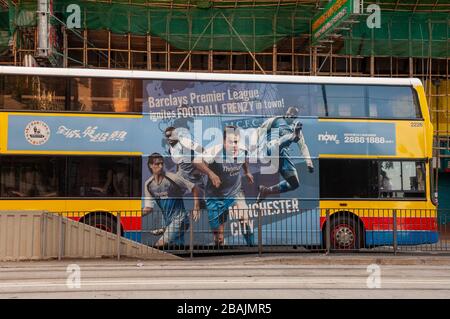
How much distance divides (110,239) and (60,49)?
11.5 meters

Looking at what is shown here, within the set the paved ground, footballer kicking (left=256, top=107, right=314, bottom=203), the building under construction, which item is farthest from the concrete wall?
the building under construction

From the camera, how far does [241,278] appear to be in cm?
1062

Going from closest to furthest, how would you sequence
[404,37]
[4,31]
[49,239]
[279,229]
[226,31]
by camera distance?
[49,239] → [279,229] → [4,31] → [226,31] → [404,37]

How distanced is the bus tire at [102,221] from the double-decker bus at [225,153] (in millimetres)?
33

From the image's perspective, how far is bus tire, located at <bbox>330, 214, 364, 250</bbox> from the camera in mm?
14703

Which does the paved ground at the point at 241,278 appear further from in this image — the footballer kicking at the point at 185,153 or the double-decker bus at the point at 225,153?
the footballer kicking at the point at 185,153

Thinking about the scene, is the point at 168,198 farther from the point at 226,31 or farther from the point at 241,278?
the point at 226,31

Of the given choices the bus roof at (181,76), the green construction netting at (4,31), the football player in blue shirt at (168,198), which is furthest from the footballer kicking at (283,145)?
the green construction netting at (4,31)

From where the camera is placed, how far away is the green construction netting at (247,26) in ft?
72.9

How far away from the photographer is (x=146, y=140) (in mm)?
14578

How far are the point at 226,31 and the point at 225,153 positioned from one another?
904 centimetres

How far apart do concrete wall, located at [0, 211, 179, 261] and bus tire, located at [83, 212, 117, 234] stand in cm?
87

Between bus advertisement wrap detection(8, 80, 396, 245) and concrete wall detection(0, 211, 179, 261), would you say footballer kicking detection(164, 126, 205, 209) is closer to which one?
bus advertisement wrap detection(8, 80, 396, 245)

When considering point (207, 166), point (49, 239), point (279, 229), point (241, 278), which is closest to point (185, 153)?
point (207, 166)
